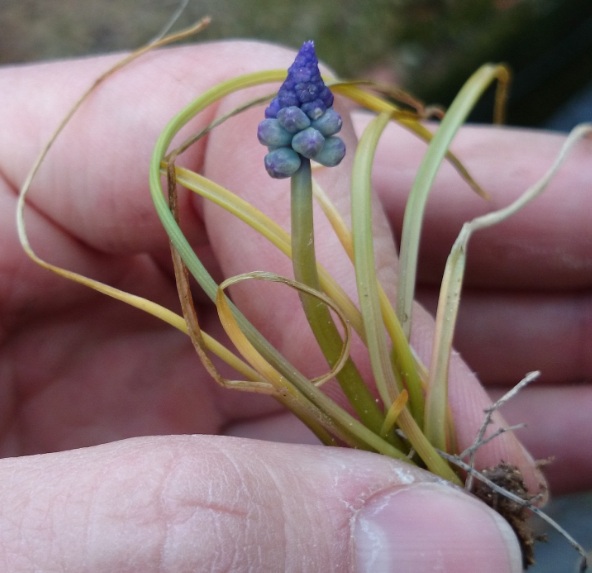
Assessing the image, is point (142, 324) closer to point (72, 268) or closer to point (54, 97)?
point (72, 268)

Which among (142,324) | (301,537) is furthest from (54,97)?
(301,537)

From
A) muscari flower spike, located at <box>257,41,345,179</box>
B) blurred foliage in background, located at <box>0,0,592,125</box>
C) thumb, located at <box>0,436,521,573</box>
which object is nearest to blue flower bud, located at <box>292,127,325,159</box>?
muscari flower spike, located at <box>257,41,345,179</box>

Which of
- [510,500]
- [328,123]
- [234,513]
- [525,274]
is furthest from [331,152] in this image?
[525,274]

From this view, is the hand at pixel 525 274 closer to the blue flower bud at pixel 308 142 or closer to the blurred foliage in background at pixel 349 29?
the blue flower bud at pixel 308 142

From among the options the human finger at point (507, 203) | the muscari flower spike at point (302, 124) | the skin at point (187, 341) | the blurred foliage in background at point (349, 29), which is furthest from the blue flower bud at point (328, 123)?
the blurred foliage in background at point (349, 29)

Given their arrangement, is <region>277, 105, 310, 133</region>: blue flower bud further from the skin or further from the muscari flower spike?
the skin
